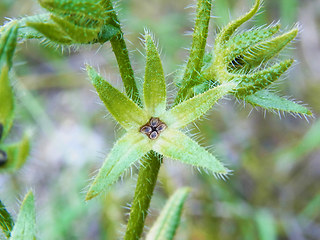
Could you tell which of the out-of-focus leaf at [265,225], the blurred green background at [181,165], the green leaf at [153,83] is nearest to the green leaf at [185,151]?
the green leaf at [153,83]

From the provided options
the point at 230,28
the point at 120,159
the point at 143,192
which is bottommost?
the point at 143,192

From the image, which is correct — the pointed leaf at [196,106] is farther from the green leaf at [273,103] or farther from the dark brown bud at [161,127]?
the green leaf at [273,103]

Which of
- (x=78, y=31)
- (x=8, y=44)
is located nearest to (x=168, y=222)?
(x=78, y=31)

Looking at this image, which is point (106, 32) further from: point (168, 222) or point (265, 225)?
point (265, 225)

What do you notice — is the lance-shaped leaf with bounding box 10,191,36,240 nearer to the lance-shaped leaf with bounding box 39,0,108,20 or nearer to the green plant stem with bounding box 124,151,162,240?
the green plant stem with bounding box 124,151,162,240

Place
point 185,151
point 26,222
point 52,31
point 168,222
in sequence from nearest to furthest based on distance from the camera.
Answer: point 52,31, point 185,151, point 26,222, point 168,222

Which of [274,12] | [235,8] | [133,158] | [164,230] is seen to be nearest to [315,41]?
[274,12]
